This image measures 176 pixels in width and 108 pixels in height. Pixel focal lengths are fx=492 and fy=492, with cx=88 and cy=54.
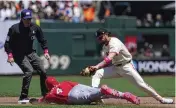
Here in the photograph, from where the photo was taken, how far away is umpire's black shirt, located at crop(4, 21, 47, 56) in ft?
31.9

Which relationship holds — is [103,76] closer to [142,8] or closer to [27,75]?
[27,75]

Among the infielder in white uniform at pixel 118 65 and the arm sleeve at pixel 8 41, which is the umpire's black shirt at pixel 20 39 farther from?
the infielder in white uniform at pixel 118 65

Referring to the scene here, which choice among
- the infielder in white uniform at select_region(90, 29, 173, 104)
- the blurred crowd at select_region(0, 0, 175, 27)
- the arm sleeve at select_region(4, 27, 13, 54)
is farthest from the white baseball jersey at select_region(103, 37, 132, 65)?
the blurred crowd at select_region(0, 0, 175, 27)

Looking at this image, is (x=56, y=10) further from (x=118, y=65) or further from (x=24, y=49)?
(x=118, y=65)

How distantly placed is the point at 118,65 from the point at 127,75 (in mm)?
259

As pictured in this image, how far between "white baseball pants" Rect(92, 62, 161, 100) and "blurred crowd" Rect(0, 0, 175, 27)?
31.1 feet

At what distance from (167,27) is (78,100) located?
38.3 ft

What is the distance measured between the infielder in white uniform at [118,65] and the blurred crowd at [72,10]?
9.54 meters

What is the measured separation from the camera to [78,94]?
8938 mm

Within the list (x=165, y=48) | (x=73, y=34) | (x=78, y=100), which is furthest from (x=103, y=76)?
(x=165, y=48)

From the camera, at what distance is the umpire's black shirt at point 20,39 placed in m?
9.71

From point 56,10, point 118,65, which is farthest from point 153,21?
point 118,65

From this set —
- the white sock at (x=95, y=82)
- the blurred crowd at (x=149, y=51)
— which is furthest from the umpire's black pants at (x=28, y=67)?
the blurred crowd at (x=149, y=51)

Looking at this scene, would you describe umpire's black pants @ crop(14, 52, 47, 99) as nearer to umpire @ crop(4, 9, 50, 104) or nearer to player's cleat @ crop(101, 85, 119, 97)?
umpire @ crop(4, 9, 50, 104)
